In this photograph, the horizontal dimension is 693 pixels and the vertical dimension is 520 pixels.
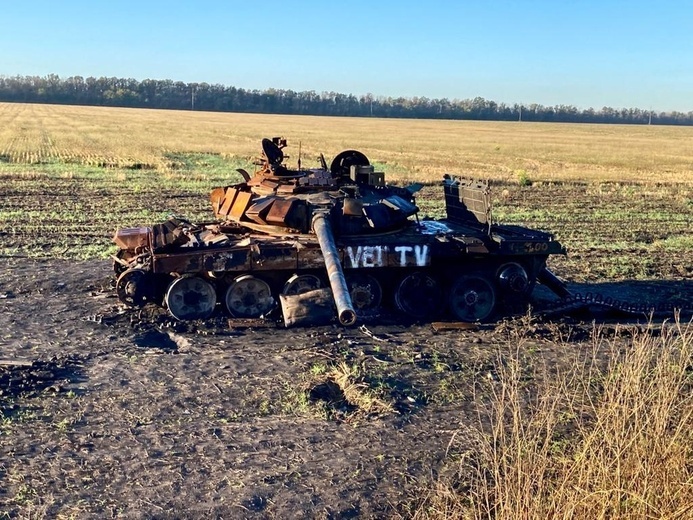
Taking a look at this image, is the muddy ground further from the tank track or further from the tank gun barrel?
the tank gun barrel

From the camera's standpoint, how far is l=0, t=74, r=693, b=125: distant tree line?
130 m

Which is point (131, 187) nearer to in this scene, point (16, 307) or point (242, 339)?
point (16, 307)

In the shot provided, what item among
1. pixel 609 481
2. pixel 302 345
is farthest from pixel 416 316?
pixel 609 481

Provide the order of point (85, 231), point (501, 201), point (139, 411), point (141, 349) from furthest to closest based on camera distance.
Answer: point (501, 201)
point (85, 231)
point (141, 349)
point (139, 411)

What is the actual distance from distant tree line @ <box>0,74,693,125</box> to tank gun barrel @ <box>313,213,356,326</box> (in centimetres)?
12256

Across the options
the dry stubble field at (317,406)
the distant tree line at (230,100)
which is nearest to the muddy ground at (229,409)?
the dry stubble field at (317,406)

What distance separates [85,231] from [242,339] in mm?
9781

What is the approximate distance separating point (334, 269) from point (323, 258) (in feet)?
4.04

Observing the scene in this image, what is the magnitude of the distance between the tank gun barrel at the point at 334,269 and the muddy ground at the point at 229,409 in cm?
81

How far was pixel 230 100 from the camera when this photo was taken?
5285 inches

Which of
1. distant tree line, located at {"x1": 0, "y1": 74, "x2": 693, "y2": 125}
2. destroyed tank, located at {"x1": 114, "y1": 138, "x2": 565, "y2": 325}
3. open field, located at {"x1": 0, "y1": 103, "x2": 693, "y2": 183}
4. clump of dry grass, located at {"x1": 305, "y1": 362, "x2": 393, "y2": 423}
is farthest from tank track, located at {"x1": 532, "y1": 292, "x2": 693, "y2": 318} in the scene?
distant tree line, located at {"x1": 0, "y1": 74, "x2": 693, "y2": 125}

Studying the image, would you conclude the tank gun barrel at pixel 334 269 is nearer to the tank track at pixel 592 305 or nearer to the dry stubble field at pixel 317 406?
the dry stubble field at pixel 317 406

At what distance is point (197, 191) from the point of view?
1096 inches

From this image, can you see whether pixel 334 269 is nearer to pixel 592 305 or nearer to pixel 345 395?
pixel 345 395
